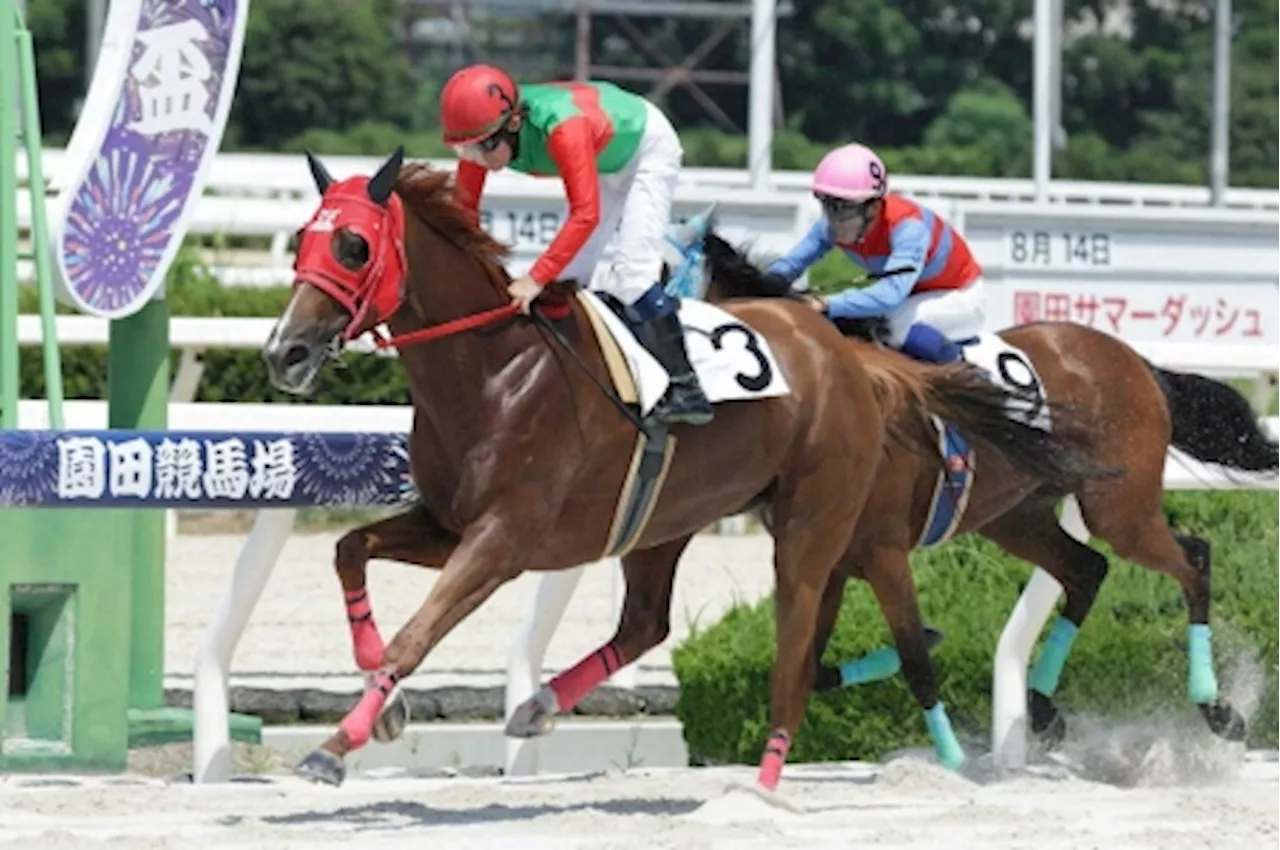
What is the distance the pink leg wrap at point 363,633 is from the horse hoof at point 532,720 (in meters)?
0.52

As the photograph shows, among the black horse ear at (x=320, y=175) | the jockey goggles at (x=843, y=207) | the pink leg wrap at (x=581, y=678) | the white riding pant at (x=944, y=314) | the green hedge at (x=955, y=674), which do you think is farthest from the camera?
the green hedge at (x=955, y=674)

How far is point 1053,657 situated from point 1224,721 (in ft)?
1.56

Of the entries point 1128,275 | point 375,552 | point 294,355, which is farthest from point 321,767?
point 1128,275

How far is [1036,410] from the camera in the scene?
680cm

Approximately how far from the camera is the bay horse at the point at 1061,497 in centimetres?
667

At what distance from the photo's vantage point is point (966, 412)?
22.0 feet

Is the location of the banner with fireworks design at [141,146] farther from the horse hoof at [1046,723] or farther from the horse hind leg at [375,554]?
the horse hoof at [1046,723]

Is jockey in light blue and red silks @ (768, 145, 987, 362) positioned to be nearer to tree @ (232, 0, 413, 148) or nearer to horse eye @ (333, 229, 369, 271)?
horse eye @ (333, 229, 369, 271)

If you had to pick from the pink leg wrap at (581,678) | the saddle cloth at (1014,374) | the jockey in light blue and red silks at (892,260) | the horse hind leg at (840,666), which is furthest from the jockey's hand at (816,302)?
the pink leg wrap at (581,678)

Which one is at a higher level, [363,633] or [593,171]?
[593,171]

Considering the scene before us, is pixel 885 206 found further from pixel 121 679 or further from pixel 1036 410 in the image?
pixel 121 679

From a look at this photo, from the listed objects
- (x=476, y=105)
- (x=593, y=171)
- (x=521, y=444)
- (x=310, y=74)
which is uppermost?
(x=310, y=74)

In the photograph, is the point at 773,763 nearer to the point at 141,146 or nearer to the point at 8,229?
the point at 141,146

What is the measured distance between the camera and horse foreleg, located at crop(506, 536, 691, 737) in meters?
6.20
